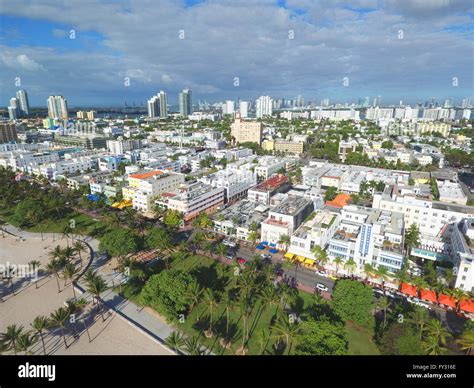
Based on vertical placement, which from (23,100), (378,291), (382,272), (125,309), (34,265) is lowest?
(125,309)

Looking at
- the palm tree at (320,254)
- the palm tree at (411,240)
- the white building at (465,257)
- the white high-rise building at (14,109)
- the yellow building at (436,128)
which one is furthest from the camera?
the white high-rise building at (14,109)

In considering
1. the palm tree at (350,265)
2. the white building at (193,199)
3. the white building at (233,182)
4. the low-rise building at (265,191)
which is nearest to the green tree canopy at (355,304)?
the palm tree at (350,265)

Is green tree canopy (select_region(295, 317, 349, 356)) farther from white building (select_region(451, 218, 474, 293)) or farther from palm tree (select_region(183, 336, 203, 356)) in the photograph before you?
white building (select_region(451, 218, 474, 293))

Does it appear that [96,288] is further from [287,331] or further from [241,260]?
[287,331]

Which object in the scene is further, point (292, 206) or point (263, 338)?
point (292, 206)

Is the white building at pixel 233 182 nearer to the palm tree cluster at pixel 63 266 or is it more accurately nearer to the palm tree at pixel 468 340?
the palm tree cluster at pixel 63 266

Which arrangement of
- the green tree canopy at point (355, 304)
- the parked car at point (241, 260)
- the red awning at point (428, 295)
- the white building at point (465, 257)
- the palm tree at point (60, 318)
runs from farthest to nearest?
1. the parked car at point (241, 260)
2. the red awning at point (428, 295)
3. the white building at point (465, 257)
4. the green tree canopy at point (355, 304)
5. the palm tree at point (60, 318)

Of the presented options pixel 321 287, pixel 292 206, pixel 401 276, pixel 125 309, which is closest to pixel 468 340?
pixel 401 276
